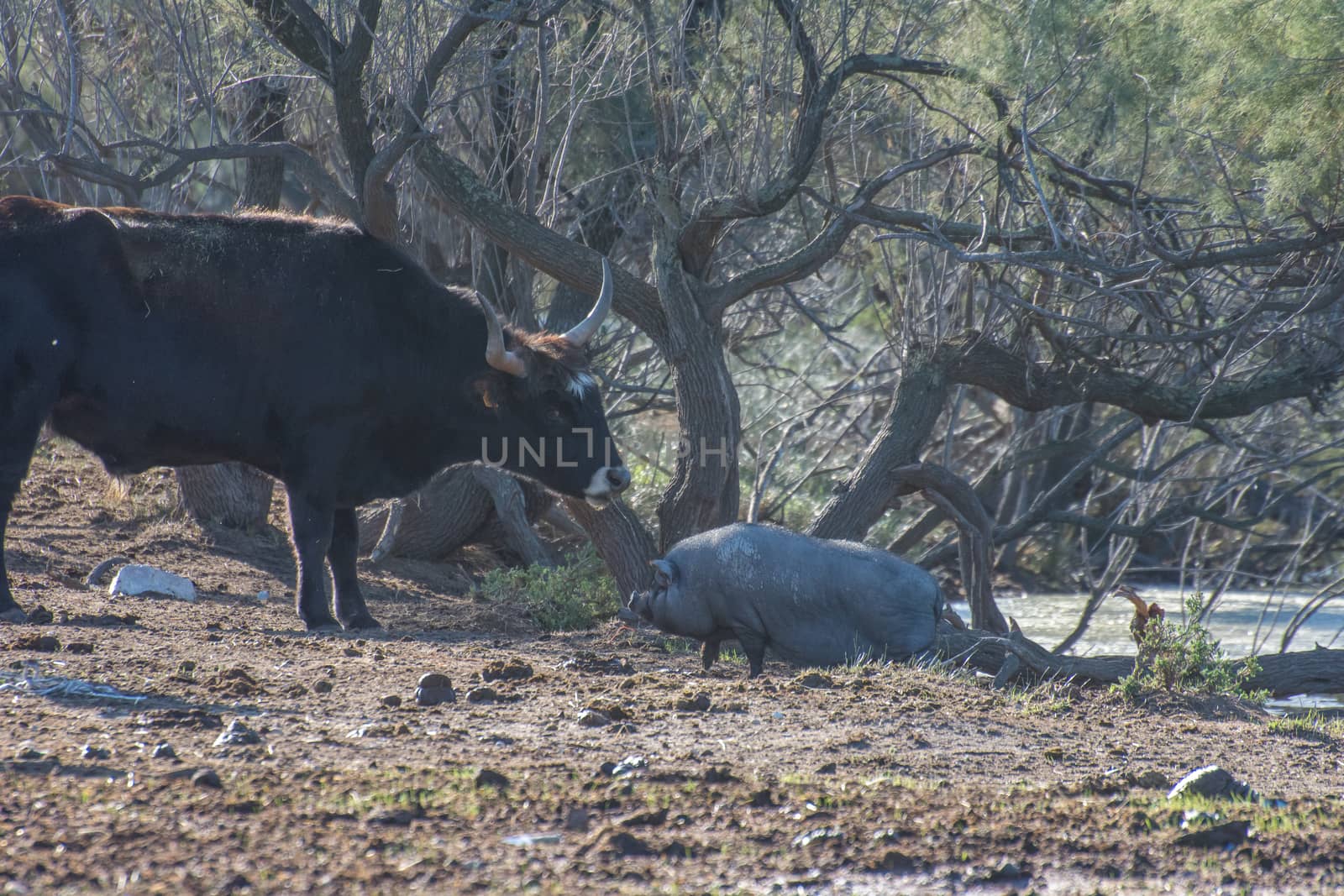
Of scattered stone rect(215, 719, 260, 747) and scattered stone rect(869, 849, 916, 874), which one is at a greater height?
scattered stone rect(215, 719, 260, 747)

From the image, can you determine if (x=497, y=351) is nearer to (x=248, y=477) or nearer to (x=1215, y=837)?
(x=248, y=477)

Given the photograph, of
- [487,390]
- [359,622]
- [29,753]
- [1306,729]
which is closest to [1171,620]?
[1306,729]

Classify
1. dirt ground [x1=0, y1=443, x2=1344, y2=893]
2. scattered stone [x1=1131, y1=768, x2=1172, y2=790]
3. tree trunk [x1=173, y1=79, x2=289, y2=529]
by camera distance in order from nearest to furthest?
1. dirt ground [x1=0, y1=443, x2=1344, y2=893]
2. scattered stone [x1=1131, y1=768, x2=1172, y2=790]
3. tree trunk [x1=173, y1=79, x2=289, y2=529]

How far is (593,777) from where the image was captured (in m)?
4.52

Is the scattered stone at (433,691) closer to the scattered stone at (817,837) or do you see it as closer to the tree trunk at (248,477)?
the scattered stone at (817,837)

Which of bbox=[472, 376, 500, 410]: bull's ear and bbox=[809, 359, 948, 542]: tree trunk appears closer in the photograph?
bbox=[472, 376, 500, 410]: bull's ear

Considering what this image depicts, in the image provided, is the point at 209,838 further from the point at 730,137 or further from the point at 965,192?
the point at 965,192

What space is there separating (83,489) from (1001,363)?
726 centimetres

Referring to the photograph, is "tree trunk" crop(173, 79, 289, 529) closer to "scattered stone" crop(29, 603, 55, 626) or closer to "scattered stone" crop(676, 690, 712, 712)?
"scattered stone" crop(29, 603, 55, 626)

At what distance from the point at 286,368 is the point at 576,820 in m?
4.38

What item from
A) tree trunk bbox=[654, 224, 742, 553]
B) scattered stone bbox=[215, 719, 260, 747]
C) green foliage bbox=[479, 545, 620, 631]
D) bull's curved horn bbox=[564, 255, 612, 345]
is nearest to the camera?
scattered stone bbox=[215, 719, 260, 747]

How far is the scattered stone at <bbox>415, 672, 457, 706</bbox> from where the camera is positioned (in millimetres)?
5578

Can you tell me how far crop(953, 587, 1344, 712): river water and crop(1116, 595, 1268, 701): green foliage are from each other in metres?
4.67

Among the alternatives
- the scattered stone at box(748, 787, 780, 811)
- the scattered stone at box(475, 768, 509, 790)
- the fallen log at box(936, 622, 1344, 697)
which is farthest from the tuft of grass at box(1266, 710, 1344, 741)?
the scattered stone at box(475, 768, 509, 790)
